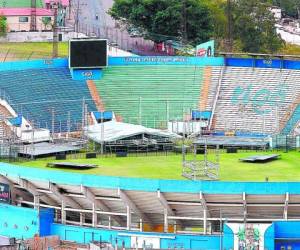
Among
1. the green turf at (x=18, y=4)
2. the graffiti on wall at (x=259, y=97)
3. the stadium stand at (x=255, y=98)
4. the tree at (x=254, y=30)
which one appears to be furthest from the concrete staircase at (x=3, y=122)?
the green turf at (x=18, y=4)

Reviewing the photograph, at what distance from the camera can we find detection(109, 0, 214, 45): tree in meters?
103

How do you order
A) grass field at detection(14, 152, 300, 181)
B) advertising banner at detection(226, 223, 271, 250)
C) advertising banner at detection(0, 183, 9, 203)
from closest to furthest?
advertising banner at detection(226, 223, 271, 250), grass field at detection(14, 152, 300, 181), advertising banner at detection(0, 183, 9, 203)

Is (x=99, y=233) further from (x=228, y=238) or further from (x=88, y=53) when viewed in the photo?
(x=88, y=53)

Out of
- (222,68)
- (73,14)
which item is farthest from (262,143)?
(73,14)

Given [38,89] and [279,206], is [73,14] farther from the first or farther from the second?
[279,206]

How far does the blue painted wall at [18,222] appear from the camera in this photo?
5878cm

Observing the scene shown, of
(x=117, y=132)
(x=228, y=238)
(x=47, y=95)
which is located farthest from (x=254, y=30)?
(x=228, y=238)

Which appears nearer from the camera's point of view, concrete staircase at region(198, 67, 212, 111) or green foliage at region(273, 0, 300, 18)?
concrete staircase at region(198, 67, 212, 111)

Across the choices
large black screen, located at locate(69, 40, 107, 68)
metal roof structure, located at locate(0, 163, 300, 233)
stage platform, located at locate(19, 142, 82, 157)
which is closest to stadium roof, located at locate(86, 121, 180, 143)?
stage platform, located at locate(19, 142, 82, 157)

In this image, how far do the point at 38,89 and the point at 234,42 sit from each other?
3589cm

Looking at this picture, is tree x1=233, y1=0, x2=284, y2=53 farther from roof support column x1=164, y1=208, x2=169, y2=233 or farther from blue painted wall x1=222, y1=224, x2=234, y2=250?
blue painted wall x1=222, y1=224, x2=234, y2=250

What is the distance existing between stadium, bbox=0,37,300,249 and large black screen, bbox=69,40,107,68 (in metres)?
0.09

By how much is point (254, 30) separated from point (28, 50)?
19019 millimetres

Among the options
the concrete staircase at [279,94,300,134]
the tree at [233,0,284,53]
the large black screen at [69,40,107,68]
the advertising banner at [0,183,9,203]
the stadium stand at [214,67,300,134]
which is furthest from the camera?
the tree at [233,0,284,53]
